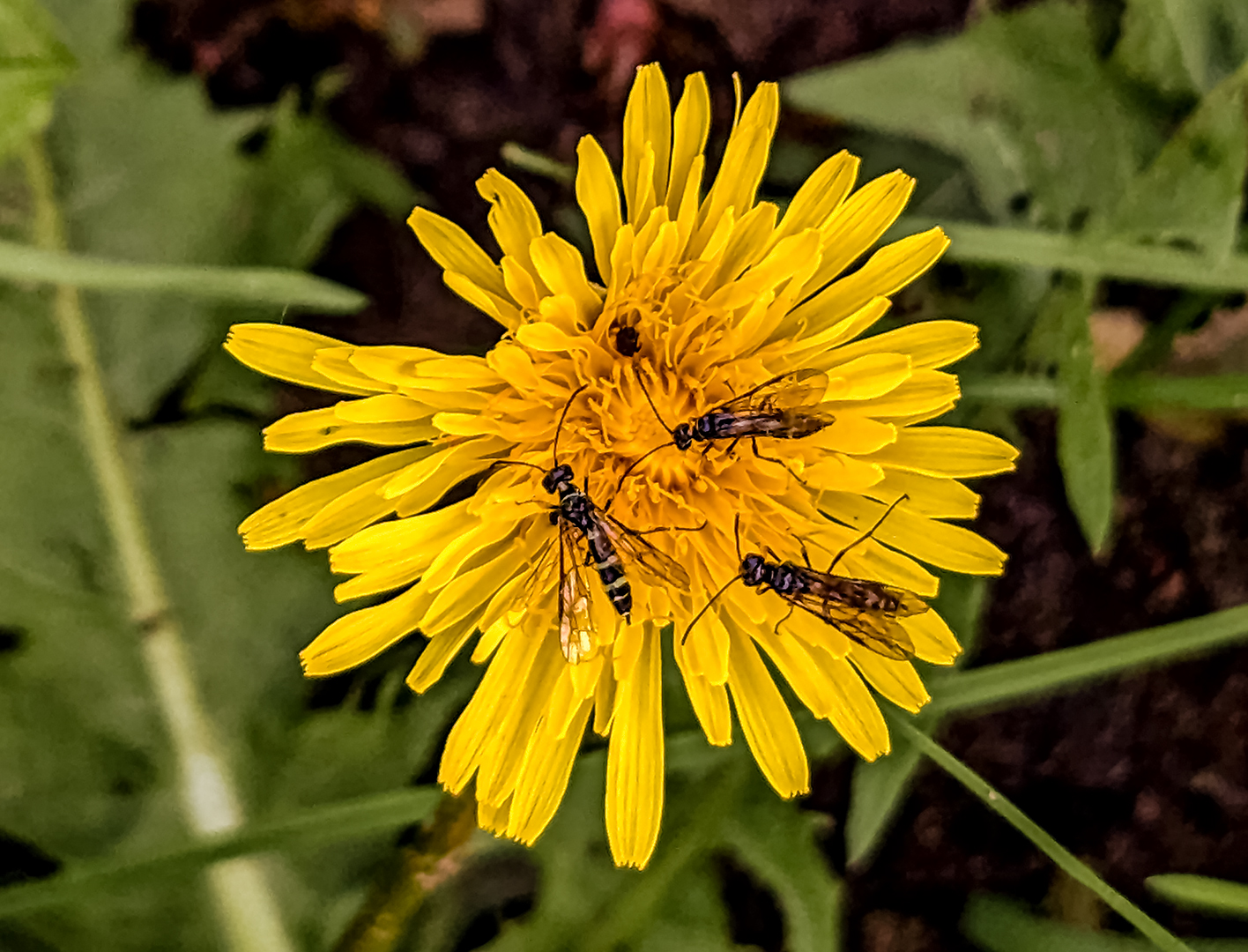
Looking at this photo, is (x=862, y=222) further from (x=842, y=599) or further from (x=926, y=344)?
(x=842, y=599)

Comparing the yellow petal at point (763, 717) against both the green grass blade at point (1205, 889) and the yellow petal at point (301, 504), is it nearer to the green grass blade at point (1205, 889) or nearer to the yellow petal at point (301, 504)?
the yellow petal at point (301, 504)

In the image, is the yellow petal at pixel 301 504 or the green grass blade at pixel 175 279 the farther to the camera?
the green grass blade at pixel 175 279

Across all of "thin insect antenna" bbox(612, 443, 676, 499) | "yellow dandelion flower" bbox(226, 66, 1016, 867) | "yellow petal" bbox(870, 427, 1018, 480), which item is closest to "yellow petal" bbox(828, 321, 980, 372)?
"yellow dandelion flower" bbox(226, 66, 1016, 867)

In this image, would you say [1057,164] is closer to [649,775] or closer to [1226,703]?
[1226,703]

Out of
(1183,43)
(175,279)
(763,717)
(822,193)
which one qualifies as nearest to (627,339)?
(822,193)

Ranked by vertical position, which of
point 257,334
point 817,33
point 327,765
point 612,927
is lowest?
point 612,927

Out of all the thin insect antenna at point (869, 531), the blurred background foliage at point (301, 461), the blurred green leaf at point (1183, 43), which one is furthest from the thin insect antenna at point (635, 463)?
Result: the blurred green leaf at point (1183, 43)

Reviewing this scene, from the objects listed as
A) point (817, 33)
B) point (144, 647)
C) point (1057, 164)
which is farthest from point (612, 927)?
point (817, 33)
